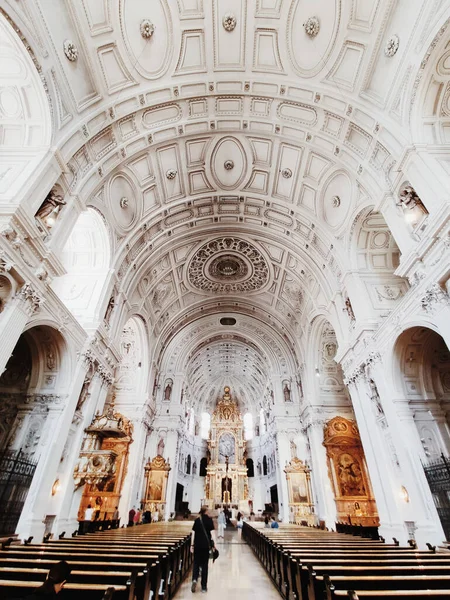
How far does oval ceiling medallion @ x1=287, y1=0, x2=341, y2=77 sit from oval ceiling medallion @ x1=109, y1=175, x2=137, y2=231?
7.94 meters

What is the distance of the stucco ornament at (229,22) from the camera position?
32.2 feet

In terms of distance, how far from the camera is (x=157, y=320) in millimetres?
19594

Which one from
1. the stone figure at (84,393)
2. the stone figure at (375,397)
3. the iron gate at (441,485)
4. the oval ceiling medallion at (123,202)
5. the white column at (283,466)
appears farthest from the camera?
the white column at (283,466)

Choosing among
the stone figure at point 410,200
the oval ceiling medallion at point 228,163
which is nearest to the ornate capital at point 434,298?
the stone figure at point 410,200

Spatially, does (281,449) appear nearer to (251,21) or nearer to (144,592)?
(144,592)

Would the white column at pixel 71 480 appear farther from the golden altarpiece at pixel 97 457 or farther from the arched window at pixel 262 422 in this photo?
the arched window at pixel 262 422

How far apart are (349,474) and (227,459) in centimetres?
2061

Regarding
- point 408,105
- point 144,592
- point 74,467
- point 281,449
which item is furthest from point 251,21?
point 281,449

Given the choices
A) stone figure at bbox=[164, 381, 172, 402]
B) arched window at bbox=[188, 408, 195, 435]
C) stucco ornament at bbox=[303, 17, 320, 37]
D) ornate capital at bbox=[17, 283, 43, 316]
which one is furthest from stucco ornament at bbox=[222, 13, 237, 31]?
arched window at bbox=[188, 408, 195, 435]

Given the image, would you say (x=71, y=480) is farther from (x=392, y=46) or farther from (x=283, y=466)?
(x=392, y=46)

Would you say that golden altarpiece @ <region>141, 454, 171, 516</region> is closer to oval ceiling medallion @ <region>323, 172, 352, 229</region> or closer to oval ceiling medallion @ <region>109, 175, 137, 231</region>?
oval ceiling medallion @ <region>109, 175, 137, 231</region>

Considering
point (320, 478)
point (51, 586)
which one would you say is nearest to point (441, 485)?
point (320, 478)

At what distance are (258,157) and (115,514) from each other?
59.1ft

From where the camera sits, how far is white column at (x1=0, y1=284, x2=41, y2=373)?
678cm
